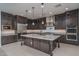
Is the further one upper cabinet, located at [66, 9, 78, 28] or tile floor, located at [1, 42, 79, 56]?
upper cabinet, located at [66, 9, 78, 28]

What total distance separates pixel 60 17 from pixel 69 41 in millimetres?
2188

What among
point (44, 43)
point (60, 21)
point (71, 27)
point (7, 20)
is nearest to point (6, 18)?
point (7, 20)

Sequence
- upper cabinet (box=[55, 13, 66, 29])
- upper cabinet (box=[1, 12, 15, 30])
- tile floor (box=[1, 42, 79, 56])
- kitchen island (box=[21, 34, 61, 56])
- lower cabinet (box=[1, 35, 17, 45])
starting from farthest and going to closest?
upper cabinet (box=[55, 13, 66, 29]), upper cabinet (box=[1, 12, 15, 30]), lower cabinet (box=[1, 35, 17, 45]), tile floor (box=[1, 42, 79, 56]), kitchen island (box=[21, 34, 61, 56])

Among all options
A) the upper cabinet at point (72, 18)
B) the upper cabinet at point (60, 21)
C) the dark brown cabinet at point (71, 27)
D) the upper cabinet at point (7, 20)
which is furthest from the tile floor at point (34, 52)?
the upper cabinet at point (60, 21)

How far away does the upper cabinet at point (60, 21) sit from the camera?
19.2ft

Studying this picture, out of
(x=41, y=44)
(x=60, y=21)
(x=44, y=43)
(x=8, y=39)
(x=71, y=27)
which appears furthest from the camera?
(x=60, y=21)

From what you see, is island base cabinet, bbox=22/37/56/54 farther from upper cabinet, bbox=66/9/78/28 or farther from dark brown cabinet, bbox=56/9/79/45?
upper cabinet, bbox=66/9/78/28

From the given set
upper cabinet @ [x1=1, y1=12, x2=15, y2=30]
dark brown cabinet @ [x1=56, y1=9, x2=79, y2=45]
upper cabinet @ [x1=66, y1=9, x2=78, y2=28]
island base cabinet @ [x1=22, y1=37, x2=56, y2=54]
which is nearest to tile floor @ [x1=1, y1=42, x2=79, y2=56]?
island base cabinet @ [x1=22, y1=37, x2=56, y2=54]

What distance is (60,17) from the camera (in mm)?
6117

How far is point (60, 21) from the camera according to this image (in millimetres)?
6094

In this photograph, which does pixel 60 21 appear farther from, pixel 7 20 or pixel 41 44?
pixel 7 20

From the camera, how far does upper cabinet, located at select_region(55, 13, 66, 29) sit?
230 inches

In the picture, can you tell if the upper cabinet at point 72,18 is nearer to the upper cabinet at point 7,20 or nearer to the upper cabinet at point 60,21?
the upper cabinet at point 60,21

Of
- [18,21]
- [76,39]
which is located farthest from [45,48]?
[18,21]
